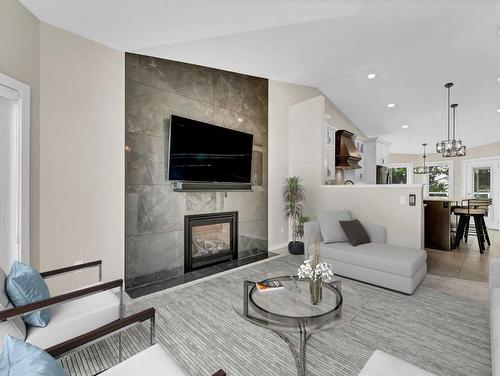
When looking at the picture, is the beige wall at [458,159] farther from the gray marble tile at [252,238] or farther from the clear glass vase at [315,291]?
the clear glass vase at [315,291]

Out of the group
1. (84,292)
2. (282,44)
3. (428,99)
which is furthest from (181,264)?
(428,99)

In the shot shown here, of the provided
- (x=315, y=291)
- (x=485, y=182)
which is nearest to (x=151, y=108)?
(x=315, y=291)

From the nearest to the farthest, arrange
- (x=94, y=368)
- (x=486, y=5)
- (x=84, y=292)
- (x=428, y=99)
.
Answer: (x=84, y=292) → (x=94, y=368) → (x=486, y=5) → (x=428, y=99)

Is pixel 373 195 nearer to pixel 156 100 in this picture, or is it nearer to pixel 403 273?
pixel 403 273

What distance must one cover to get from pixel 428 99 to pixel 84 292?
6.87 m

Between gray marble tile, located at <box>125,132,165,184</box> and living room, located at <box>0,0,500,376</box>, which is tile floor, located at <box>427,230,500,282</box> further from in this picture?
gray marble tile, located at <box>125,132,165,184</box>

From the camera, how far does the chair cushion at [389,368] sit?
3.60 ft

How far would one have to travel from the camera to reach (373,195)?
4043mm

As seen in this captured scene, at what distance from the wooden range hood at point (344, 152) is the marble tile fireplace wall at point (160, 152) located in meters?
2.58

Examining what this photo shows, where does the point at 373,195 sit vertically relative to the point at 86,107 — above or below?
below

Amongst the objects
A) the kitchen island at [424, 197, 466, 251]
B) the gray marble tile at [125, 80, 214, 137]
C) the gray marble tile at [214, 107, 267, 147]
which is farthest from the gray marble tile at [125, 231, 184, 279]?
the kitchen island at [424, 197, 466, 251]

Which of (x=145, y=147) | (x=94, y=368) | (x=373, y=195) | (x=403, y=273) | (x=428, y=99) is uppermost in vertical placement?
(x=428, y=99)

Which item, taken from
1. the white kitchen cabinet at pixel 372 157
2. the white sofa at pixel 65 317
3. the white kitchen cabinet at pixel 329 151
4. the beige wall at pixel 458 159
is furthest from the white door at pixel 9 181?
the beige wall at pixel 458 159

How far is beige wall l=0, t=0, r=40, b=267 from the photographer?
2.06 meters
